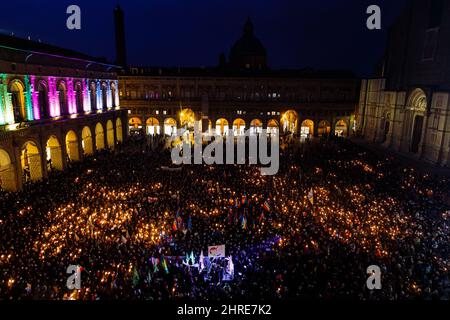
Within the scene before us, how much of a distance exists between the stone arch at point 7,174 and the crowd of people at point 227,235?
7.24 feet

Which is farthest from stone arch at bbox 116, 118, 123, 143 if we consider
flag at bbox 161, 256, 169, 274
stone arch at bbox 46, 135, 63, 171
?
flag at bbox 161, 256, 169, 274

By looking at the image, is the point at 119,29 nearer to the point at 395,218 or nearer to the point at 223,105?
the point at 223,105

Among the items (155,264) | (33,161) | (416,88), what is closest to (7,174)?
(33,161)

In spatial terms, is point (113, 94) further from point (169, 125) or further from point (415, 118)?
point (415, 118)

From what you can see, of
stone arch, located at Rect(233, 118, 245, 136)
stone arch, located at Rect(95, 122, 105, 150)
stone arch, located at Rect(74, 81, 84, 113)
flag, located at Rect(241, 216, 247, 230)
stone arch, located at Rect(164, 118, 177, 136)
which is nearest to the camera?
flag, located at Rect(241, 216, 247, 230)

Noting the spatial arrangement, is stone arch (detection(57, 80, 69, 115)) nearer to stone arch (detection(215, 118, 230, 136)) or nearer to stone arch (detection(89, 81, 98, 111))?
stone arch (detection(89, 81, 98, 111))

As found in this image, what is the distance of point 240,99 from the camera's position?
189 feet

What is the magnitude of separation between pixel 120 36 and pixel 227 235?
54.7 m

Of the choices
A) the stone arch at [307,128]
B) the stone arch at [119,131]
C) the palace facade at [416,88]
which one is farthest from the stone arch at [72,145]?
the palace facade at [416,88]

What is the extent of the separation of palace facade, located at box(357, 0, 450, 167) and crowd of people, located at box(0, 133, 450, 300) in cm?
1228

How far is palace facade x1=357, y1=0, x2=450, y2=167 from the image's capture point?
3412 cm

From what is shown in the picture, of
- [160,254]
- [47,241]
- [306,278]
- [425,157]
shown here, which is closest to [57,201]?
[47,241]

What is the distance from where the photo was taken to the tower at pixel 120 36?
187ft

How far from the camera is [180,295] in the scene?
11672 mm
